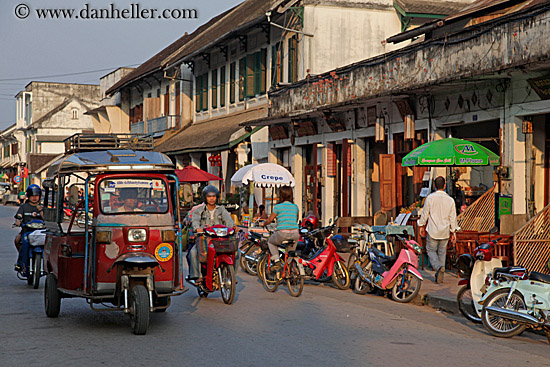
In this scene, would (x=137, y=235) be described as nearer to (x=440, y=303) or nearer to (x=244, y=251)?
(x=440, y=303)

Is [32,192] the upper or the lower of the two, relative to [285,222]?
upper

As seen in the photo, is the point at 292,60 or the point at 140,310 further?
the point at 292,60

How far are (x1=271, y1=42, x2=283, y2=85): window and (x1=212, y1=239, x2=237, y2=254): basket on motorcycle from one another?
17.1 meters

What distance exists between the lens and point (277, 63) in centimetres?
2775

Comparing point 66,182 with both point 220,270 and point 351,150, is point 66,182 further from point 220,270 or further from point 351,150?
point 351,150

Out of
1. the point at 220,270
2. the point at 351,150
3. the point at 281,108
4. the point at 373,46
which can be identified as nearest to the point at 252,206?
the point at 281,108

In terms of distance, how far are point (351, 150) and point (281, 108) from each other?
→ 3978 mm

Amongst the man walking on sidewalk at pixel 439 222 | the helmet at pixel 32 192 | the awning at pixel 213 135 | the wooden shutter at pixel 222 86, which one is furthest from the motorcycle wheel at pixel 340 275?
the wooden shutter at pixel 222 86

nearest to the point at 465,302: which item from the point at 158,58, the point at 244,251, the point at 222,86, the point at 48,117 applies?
the point at 244,251

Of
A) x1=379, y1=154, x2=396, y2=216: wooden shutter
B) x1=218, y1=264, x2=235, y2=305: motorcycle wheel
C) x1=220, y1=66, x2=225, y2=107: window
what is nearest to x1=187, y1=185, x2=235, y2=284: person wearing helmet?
x1=218, y1=264, x2=235, y2=305: motorcycle wheel

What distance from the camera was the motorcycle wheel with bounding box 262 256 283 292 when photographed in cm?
1257

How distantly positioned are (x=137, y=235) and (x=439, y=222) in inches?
245

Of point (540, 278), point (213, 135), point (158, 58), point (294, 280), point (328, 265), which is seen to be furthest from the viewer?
point (158, 58)

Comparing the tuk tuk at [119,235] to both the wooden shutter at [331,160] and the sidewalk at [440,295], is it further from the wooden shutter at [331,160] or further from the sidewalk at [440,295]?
the wooden shutter at [331,160]
